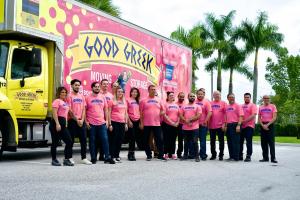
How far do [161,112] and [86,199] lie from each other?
557 cm

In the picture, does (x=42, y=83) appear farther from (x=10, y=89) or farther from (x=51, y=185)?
(x=51, y=185)

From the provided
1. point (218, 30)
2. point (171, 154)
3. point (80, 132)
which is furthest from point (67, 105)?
point (218, 30)

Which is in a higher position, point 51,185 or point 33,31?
point 33,31

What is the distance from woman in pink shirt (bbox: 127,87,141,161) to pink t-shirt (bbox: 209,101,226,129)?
6.25 feet

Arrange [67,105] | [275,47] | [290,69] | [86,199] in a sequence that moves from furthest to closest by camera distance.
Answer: [290,69] < [275,47] < [67,105] < [86,199]

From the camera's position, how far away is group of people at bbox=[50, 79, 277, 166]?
9078 millimetres

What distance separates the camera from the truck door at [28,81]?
9.17 metres

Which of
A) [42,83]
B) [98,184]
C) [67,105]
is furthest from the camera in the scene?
[42,83]

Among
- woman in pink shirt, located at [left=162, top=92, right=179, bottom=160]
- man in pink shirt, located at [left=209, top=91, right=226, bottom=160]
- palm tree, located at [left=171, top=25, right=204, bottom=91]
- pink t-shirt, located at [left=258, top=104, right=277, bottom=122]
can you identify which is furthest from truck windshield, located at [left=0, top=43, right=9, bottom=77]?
palm tree, located at [left=171, top=25, right=204, bottom=91]

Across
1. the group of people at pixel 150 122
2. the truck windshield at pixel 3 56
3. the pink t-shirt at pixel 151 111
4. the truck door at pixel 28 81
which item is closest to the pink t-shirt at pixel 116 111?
the group of people at pixel 150 122

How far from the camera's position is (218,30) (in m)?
40.2

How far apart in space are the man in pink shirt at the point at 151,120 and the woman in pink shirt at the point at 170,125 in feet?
1.42

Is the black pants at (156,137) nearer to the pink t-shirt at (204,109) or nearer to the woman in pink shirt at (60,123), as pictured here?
the pink t-shirt at (204,109)

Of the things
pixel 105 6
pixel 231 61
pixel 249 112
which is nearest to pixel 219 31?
pixel 231 61
